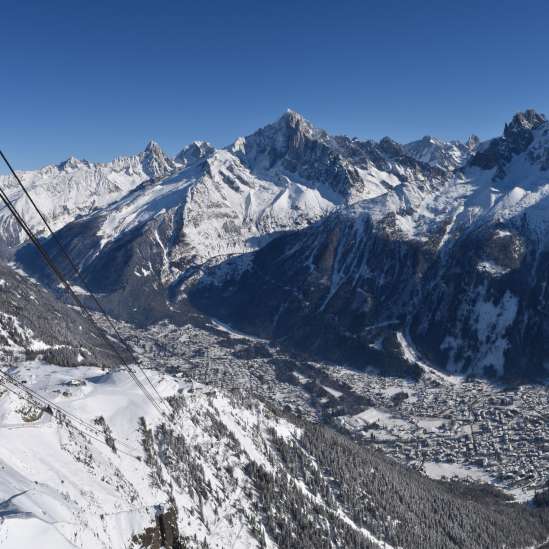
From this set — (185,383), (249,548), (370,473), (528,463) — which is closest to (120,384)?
(185,383)

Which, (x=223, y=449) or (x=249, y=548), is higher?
(x=223, y=449)

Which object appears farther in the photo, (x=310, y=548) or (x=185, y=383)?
(x=185, y=383)

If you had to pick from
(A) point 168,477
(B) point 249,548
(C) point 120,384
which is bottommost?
(B) point 249,548

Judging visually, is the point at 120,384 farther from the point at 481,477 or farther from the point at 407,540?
the point at 481,477

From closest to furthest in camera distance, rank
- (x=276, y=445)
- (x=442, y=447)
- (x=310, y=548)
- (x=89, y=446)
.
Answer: (x=89, y=446), (x=310, y=548), (x=276, y=445), (x=442, y=447)

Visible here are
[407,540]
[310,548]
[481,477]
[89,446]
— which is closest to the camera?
[89,446]

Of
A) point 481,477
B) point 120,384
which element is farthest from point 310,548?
point 481,477

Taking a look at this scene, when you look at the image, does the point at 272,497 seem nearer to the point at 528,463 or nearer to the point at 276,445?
the point at 276,445
